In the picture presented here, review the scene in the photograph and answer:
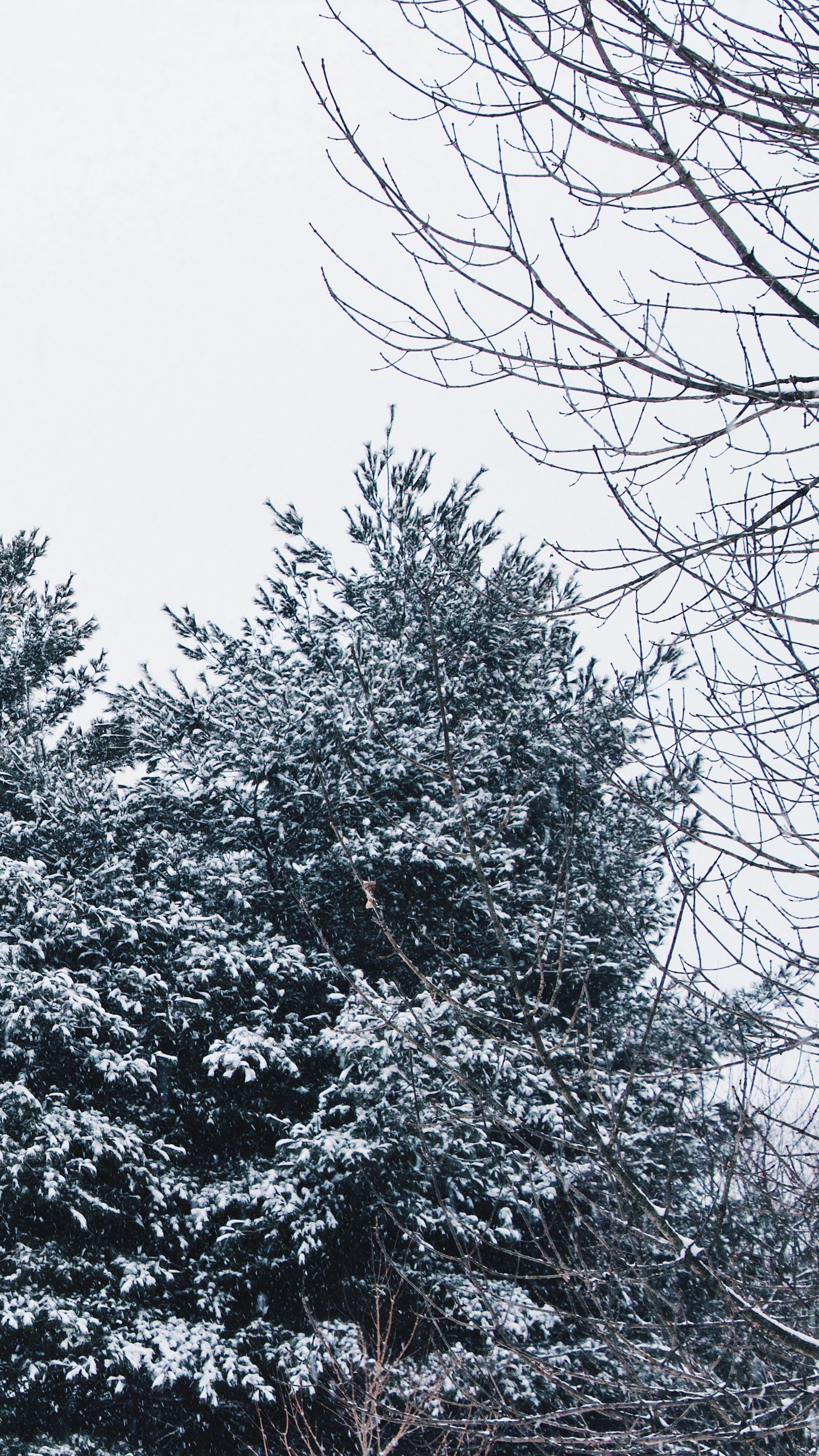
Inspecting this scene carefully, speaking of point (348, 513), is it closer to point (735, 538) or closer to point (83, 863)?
point (83, 863)

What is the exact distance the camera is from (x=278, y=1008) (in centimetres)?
1239

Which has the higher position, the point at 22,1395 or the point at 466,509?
the point at 466,509

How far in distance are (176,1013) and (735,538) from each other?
10308mm

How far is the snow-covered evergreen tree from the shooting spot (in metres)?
10.1

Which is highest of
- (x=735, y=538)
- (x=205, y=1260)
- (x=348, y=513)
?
(x=348, y=513)

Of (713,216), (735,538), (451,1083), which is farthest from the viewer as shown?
(451,1083)

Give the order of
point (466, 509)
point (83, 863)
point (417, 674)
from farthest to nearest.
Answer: point (466, 509) → point (417, 674) → point (83, 863)

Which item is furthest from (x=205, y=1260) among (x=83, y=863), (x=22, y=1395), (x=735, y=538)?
(x=735, y=538)

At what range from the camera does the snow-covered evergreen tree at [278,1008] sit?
10.1 m

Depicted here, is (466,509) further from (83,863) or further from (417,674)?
(83,863)

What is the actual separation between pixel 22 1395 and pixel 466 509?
482 inches

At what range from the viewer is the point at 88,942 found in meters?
12.3

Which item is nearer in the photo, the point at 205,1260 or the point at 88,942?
the point at 205,1260

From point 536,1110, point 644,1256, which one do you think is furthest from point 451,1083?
point 644,1256
